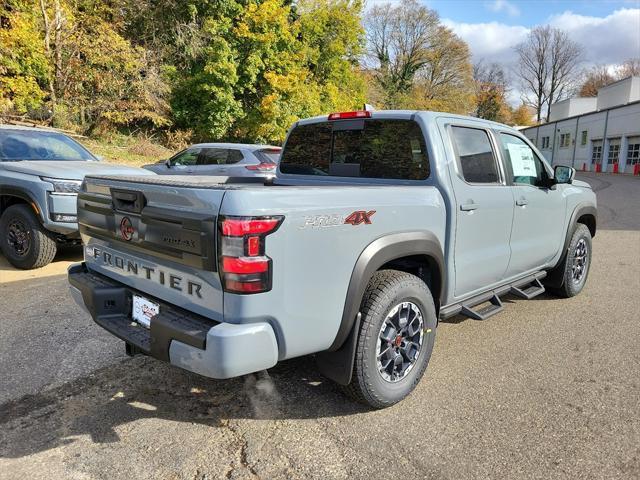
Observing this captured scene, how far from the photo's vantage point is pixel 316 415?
9.87ft

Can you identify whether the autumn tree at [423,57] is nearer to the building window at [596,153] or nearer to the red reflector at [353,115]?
the building window at [596,153]

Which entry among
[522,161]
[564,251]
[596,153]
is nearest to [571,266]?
[564,251]

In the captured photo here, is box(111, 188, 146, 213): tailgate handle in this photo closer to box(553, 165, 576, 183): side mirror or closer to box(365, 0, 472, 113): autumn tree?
box(553, 165, 576, 183): side mirror

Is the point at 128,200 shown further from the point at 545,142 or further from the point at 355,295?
the point at 545,142

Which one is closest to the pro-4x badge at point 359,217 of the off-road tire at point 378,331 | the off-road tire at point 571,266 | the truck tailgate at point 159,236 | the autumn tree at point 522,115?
the off-road tire at point 378,331

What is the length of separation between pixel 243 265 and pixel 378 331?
1029 millimetres

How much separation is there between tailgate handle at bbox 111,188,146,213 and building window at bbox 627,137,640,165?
3612cm

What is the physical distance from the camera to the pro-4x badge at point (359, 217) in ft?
8.62

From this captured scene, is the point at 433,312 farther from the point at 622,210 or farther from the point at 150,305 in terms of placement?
the point at 622,210

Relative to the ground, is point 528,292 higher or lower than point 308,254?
lower

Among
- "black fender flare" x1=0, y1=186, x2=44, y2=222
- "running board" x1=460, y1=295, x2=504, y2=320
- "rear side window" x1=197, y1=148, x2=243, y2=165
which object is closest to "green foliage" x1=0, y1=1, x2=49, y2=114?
"rear side window" x1=197, y1=148, x2=243, y2=165

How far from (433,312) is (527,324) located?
188cm

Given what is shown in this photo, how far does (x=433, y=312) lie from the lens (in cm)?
325

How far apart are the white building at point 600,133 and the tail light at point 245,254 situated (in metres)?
35.7
